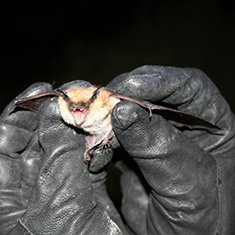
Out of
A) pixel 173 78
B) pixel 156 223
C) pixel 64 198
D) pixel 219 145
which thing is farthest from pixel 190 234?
pixel 173 78

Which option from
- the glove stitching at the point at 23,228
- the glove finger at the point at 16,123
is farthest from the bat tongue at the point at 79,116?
the glove stitching at the point at 23,228

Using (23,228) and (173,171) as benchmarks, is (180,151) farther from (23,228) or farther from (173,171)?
(23,228)

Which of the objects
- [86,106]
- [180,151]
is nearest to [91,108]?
[86,106]

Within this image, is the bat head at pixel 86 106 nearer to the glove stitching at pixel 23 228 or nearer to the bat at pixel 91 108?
the bat at pixel 91 108

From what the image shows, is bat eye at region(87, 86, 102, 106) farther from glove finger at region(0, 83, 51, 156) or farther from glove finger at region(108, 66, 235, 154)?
glove finger at region(0, 83, 51, 156)

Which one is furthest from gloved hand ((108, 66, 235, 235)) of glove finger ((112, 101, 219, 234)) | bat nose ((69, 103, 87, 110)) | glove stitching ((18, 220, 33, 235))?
glove stitching ((18, 220, 33, 235))

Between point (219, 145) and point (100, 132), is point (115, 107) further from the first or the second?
point (219, 145)

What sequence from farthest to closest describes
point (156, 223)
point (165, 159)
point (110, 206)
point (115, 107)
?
1. point (110, 206)
2. point (156, 223)
3. point (165, 159)
4. point (115, 107)
